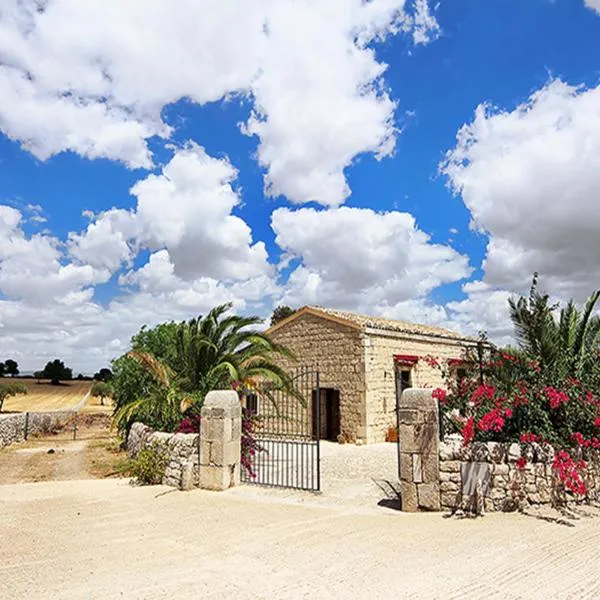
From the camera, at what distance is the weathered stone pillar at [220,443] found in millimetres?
9211

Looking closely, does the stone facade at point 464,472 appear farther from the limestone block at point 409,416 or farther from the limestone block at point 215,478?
the limestone block at point 215,478

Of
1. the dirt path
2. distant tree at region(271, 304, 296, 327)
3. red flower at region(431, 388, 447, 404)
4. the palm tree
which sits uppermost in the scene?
distant tree at region(271, 304, 296, 327)

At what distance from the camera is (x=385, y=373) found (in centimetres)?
1861

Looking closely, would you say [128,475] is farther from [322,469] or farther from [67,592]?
[67,592]

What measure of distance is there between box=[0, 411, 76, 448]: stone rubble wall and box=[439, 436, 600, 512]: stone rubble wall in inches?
761

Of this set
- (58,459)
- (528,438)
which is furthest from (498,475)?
(58,459)

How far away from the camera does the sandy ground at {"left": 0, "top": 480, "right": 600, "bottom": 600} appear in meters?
4.68

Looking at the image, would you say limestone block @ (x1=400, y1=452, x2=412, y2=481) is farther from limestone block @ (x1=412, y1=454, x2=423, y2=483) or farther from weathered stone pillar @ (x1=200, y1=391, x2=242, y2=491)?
weathered stone pillar @ (x1=200, y1=391, x2=242, y2=491)

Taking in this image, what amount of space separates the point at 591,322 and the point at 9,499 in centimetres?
1152

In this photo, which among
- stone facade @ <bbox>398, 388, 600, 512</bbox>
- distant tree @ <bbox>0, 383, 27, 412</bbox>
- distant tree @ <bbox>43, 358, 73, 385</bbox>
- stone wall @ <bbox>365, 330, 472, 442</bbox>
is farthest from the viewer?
distant tree @ <bbox>43, 358, 73, 385</bbox>

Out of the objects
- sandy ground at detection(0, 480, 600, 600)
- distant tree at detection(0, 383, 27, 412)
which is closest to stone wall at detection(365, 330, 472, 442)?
sandy ground at detection(0, 480, 600, 600)

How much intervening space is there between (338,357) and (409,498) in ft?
36.9

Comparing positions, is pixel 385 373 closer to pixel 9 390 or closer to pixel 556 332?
pixel 556 332

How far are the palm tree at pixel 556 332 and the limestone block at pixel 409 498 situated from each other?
3.83 m
